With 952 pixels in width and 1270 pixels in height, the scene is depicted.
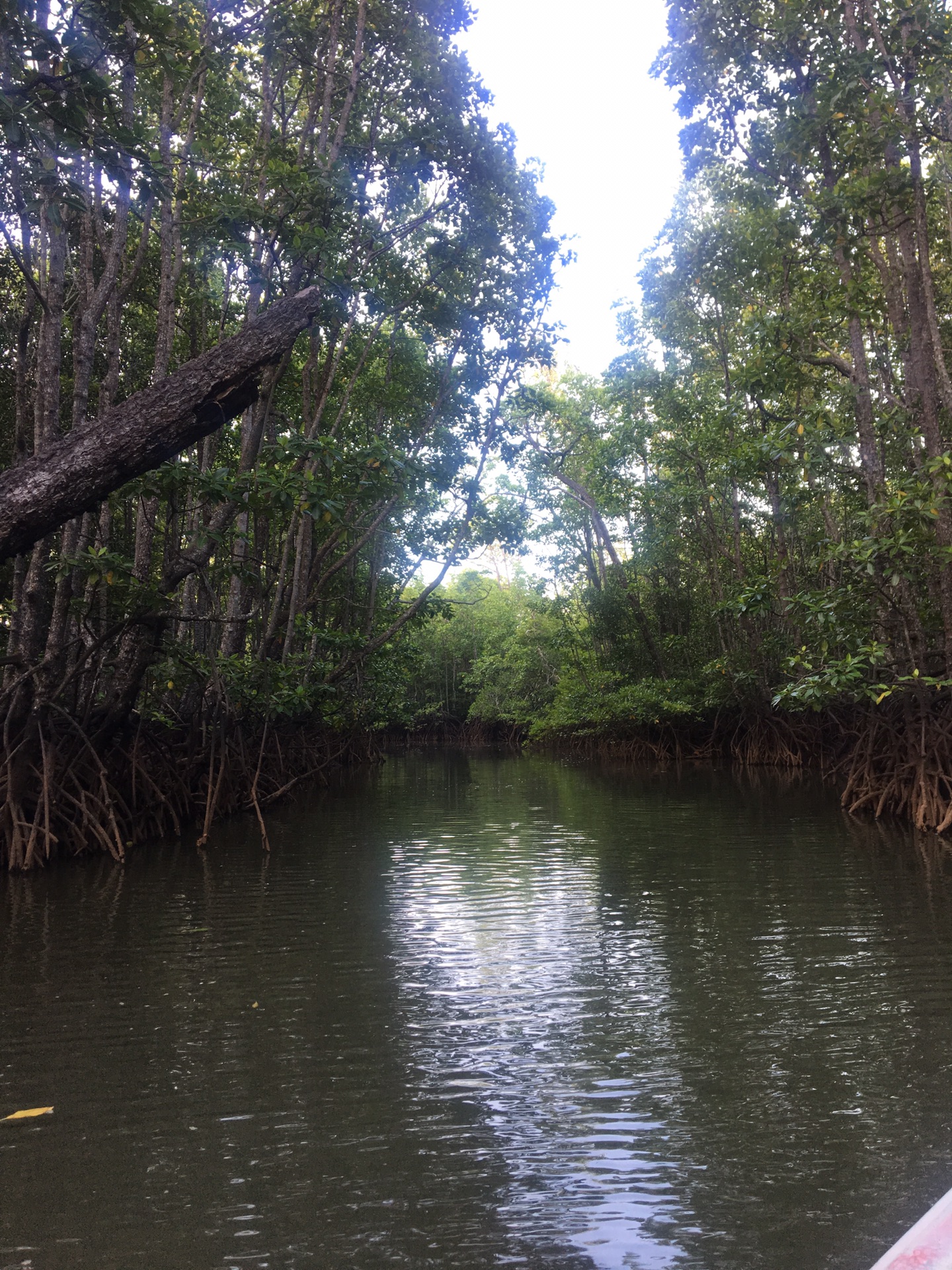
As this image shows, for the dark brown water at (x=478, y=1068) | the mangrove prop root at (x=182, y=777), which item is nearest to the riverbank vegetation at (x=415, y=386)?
the mangrove prop root at (x=182, y=777)

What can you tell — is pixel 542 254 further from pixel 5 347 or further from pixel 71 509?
pixel 71 509

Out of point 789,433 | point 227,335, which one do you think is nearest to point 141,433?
point 789,433

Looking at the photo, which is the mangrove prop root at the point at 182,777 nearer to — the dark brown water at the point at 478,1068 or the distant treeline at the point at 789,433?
the distant treeline at the point at 789,433

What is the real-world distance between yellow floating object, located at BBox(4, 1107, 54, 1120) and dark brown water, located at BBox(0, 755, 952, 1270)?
0.04m

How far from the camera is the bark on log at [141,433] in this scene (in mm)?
3543

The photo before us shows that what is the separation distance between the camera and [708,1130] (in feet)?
8.53

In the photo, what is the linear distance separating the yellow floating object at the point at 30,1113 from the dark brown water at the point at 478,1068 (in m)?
0.04

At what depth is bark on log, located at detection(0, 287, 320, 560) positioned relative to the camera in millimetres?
3543

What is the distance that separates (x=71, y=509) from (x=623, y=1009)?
3128 millimetres

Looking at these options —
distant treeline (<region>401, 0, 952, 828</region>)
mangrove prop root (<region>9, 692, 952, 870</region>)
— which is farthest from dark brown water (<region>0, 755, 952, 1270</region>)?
distant treeline (<region>401, 0, 952, 828</region>)

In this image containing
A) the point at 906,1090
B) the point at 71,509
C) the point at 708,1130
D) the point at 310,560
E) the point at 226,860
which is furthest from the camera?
the point at 310,560

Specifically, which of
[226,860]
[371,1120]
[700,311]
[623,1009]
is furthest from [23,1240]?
[700,311]

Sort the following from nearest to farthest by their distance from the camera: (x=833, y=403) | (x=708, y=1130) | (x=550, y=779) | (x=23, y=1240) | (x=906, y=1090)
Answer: (x=23, y=1240) → (x=708, y=1130) → (x=906, y=1090) → (x=833, y=403) → (x=550, y=779)

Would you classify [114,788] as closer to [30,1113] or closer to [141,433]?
[141,433]
